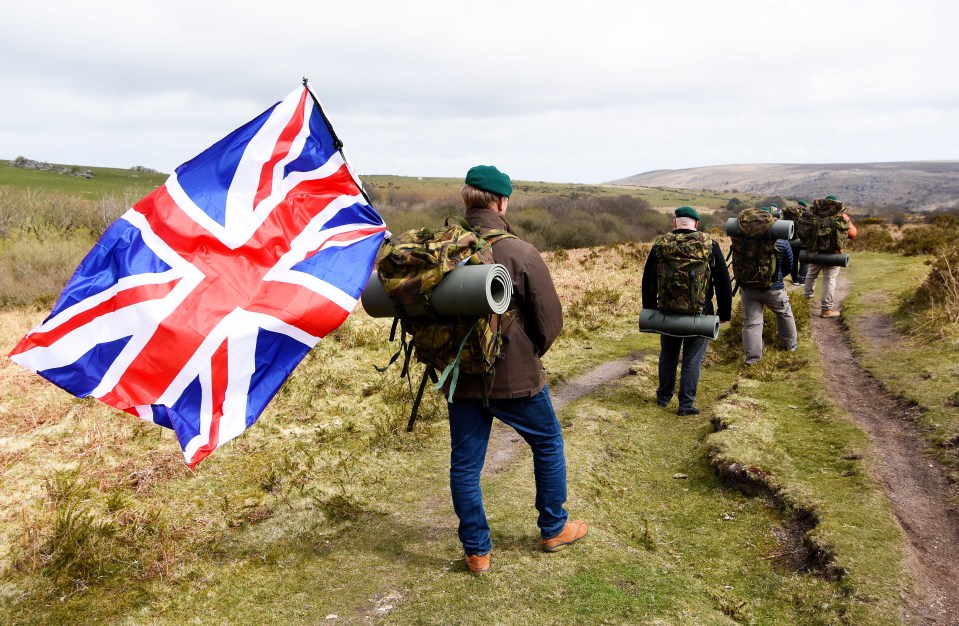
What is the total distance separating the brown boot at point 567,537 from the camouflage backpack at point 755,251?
548cm

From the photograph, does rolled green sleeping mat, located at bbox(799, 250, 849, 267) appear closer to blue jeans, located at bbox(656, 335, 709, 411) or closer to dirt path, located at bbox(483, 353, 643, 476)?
dirt path, located at bbox(483, 353, 643, 476)

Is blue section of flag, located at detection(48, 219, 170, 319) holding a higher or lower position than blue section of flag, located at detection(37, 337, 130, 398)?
higher

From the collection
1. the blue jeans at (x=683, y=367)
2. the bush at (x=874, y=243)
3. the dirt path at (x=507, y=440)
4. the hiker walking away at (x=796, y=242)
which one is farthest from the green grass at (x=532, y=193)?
the blue jeans at (x=683, y=367)

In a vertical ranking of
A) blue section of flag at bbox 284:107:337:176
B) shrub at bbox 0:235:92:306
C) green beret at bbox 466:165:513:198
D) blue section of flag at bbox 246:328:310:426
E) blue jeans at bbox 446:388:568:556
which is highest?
blue section of flag at bbox 284:107:337:176

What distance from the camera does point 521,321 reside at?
3.61m

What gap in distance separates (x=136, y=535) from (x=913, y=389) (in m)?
7.73

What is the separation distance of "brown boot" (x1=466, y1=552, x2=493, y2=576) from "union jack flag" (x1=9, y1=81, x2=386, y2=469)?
5.33ft

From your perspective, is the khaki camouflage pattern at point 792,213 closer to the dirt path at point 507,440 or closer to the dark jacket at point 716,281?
the dirt path at point 507,440

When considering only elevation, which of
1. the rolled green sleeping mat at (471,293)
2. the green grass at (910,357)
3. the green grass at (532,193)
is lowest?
the green grass at (910,357)

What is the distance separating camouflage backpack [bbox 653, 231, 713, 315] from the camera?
6.49 metres

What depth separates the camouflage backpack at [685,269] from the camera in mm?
6488

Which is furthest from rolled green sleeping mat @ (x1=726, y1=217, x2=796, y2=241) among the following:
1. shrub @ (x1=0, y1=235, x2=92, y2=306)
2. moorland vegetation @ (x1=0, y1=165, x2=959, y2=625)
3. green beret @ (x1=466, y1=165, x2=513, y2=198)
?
shrub @ (x1=0, y1=235, x2=92, y2=306)

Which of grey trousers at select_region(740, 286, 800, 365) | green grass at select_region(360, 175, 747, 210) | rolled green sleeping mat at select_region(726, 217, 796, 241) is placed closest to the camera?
rolled green sleeping mat at select_region(726, 217, 796, 241)

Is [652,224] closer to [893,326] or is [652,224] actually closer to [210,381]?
[893,326]
